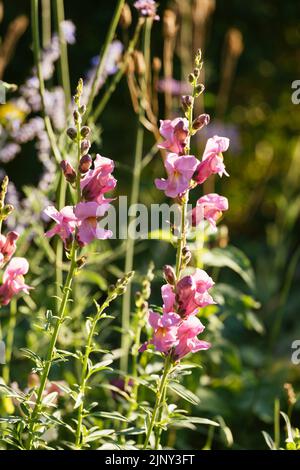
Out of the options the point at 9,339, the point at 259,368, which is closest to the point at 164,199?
the point at 259,368

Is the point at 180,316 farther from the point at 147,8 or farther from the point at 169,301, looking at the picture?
the point at 147,8

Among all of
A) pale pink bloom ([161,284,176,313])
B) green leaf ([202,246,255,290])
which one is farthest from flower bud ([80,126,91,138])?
green leaf ([202,246,255,290])

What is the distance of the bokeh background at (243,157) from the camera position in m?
3.01

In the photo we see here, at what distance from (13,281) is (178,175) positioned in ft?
1.43

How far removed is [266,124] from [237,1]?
1.02 metres

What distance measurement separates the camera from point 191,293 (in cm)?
158

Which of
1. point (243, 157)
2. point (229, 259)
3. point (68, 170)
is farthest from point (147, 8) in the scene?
point (243, 157)

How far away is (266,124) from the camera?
5.57 m

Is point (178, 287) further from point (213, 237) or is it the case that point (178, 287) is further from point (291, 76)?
point (291, 76)

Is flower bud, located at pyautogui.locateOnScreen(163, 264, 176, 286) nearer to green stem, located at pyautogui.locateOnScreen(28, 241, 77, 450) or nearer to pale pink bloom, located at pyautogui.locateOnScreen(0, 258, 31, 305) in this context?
green stem, located at pyautogui.locateOnScreen(28, 241, 77, 450)

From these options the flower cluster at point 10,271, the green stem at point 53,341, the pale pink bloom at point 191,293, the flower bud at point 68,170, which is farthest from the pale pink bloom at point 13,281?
the pale pink bloom at point 191,293

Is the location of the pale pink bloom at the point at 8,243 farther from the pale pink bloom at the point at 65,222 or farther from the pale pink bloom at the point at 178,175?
the pale pink bloom at the point at 178,175

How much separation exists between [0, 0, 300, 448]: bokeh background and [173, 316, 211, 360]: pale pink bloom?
2.74 ft

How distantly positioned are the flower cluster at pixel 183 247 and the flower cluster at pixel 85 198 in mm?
116
